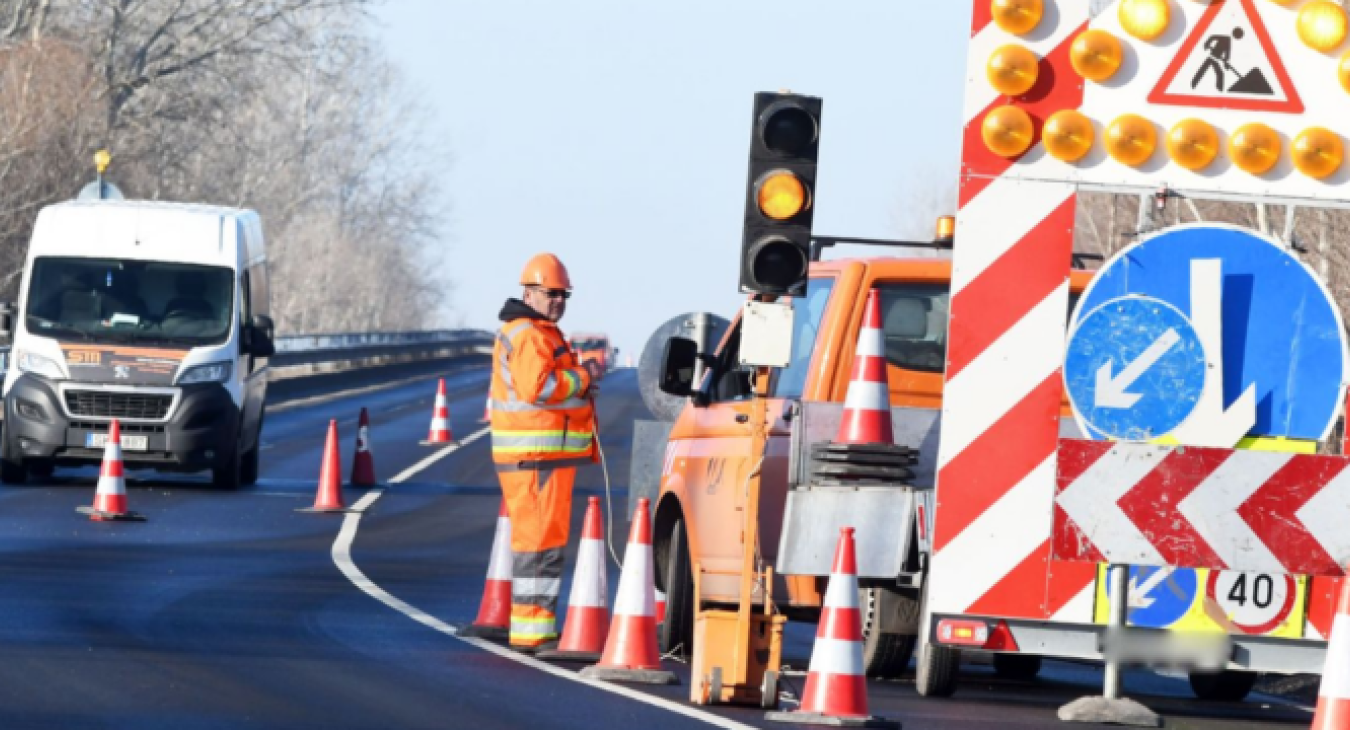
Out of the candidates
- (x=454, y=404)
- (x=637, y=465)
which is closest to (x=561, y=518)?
(x=637, y=465)

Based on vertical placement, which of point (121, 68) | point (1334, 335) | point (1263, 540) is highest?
point (121, 68)

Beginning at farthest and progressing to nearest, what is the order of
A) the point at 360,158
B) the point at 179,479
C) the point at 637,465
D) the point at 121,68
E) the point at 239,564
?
the point at 360,158
the point at 121,68
the point at 179,479
the point at 239,564
the point at 637,465

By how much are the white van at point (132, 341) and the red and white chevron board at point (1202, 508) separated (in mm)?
16520

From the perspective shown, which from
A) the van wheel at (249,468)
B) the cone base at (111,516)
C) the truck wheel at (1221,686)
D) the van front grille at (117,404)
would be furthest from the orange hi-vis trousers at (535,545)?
the van wheel at (249,468)

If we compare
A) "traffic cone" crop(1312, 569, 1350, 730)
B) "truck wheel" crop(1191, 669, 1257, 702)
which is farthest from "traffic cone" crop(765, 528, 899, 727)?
"truck wheel" crop(1191, 669, 1257, 702)

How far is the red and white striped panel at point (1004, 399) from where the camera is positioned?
32.7 feet

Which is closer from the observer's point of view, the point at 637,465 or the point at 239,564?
the point at 637,465

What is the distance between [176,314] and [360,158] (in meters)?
86.8

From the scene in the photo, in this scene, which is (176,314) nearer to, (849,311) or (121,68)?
(849,311)

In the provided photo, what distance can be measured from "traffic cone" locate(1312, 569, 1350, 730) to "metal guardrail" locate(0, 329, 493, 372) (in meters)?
24.9

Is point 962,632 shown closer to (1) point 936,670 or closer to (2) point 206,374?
(1) point 936,670

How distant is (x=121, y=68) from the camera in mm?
58531

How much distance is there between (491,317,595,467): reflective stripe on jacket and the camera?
1348cm

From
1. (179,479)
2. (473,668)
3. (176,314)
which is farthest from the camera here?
(179,479)
